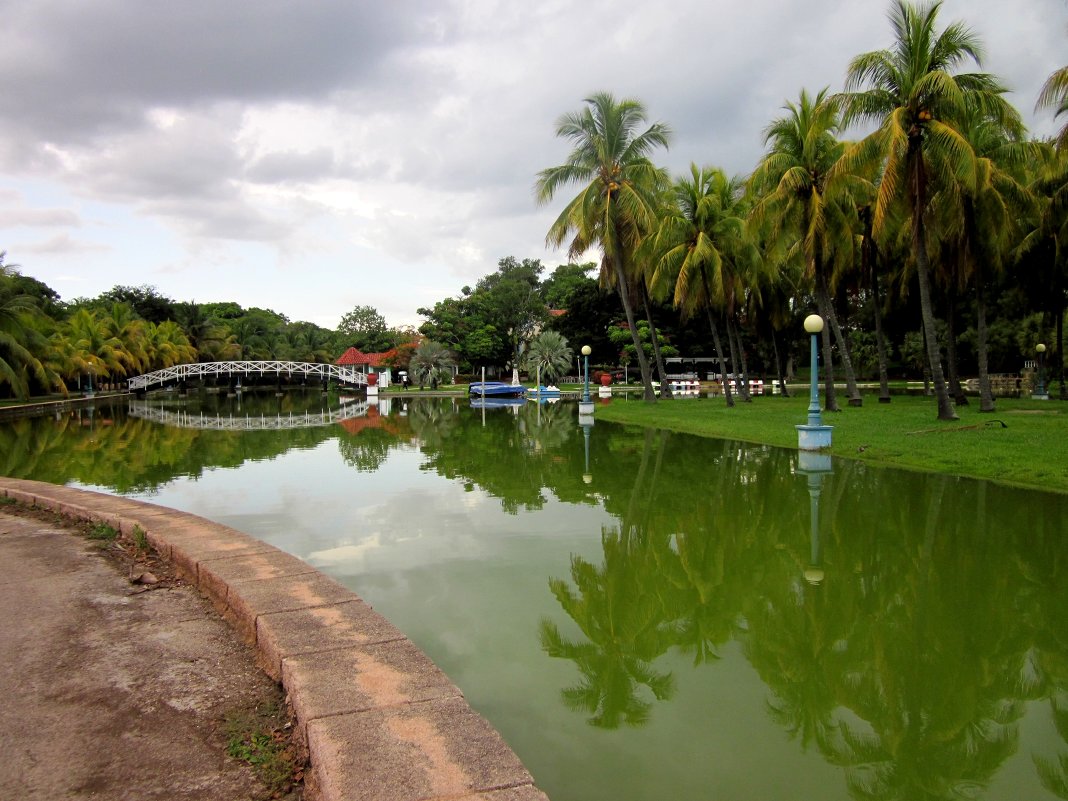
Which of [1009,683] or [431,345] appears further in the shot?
[431,345]

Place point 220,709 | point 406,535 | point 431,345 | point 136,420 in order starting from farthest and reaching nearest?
point 431,345
point 136,420
point 406,535
point 220,709

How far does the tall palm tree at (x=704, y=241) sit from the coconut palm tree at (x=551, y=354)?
2697 cm

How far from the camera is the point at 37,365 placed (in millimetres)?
38562

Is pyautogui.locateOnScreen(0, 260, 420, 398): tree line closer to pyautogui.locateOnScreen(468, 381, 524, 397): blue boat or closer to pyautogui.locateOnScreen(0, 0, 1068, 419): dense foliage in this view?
pyautogui.locateOnScreen(0, 0, 1068, 419): dense foliage

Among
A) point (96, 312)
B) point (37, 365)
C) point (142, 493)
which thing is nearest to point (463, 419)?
point (142, 493)

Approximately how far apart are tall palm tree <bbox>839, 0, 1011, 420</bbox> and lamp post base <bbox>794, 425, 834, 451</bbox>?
14.7ft

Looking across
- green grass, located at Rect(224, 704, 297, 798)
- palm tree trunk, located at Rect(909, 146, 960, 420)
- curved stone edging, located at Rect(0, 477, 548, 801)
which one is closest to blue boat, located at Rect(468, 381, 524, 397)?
palm tree trunk, located at Rect(909, 146, 960, 420)

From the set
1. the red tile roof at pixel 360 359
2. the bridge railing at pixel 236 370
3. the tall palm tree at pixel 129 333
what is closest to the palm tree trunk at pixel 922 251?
the bridge railing at pixel 236 370

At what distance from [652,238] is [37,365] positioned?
3108 centimetres

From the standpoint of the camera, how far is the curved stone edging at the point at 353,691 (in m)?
2.81

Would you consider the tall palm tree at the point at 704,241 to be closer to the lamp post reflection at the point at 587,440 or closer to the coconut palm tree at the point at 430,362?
the lamp post reflection at the point at 587,440

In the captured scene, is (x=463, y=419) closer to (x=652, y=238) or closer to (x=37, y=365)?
(x=652, y=238)

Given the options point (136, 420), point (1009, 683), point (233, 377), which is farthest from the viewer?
point (233, 377)

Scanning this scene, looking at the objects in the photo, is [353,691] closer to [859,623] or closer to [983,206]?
[859,623]
